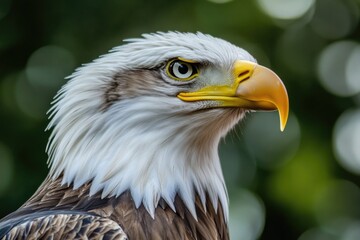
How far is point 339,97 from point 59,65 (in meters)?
3.25

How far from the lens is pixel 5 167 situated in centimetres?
1132

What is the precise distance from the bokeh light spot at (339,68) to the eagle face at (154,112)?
269 inches

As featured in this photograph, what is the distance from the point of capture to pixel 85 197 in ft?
19.9

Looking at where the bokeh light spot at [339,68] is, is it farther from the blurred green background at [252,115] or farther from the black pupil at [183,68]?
the black pupil at [183,68]

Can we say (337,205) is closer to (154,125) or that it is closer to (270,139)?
(270,139)

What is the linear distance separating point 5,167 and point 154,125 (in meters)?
5.37

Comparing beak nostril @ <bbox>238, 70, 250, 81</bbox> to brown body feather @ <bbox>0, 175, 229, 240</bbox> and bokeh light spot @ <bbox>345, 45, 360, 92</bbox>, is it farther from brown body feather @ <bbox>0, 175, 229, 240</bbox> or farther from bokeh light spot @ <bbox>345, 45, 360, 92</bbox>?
bokeh light spot @ <bbox>345, 45, 360, 92</bbox>

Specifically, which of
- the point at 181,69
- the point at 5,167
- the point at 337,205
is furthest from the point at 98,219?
the point at 337,205

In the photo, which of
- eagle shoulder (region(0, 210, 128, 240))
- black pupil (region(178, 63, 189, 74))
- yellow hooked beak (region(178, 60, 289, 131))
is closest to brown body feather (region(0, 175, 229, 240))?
eagle shoulder (region(0, 210, 128, 240))

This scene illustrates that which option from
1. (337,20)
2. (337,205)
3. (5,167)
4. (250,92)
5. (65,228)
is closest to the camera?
(65,228)

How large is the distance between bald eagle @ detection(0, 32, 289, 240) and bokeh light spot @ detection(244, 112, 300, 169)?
5743mm

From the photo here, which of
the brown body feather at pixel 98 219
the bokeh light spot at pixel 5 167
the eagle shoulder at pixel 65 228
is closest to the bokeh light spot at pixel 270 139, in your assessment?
the bokeh light spot at pixel 5 167

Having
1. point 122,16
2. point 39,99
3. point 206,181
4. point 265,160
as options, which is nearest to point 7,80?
point 39,99

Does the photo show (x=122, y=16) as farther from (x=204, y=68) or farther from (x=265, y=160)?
(x=204, y=68)
